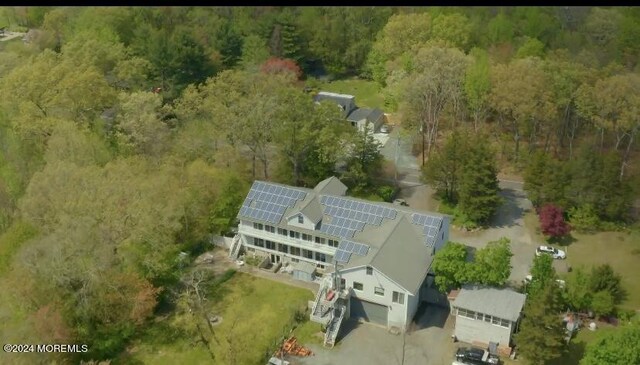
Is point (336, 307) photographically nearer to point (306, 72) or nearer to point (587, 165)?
point (587, 165)

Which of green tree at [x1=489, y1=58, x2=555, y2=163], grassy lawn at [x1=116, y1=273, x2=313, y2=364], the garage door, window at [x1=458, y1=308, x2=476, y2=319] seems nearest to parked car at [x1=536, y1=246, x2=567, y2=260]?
window at [x1=458, y1=308, x2=476, y2=319]

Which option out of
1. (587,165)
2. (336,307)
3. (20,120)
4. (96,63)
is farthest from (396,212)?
(96,63)

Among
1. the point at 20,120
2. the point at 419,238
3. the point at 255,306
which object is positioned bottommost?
the point at 255,306

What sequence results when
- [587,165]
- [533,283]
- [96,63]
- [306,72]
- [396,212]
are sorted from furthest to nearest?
[306,72] < [96,63] < [587,165] < [396,212] < [533,283]

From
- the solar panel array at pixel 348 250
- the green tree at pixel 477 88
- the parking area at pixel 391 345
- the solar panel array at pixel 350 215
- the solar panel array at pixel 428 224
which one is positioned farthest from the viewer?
the green tree at pixel 477 88

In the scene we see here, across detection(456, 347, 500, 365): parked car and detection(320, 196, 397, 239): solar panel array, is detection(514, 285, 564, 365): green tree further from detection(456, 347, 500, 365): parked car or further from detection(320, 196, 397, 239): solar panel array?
detection(320, 196, 397, 239): solar panel array

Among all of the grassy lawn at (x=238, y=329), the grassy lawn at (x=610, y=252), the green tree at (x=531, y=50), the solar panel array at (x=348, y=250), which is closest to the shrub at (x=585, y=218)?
the grassy lawn at (x=610, y=252)

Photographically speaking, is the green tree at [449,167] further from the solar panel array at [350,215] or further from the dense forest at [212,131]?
the solar panel array at [350,215]
